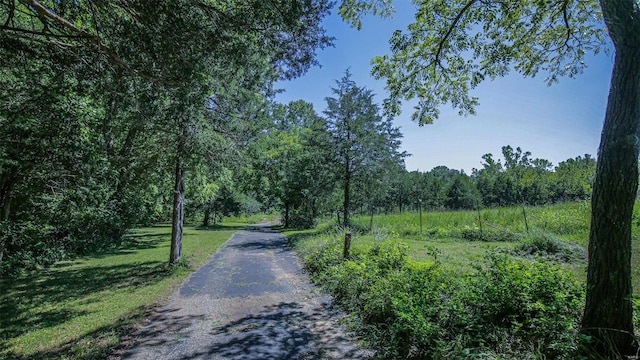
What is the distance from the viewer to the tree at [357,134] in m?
16.9

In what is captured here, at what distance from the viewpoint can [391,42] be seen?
20.6 ft

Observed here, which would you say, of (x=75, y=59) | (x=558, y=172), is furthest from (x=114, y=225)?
(x=558, y=172)

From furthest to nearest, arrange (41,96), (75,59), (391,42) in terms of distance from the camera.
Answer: (391,42)
(41,96)
(75,59)

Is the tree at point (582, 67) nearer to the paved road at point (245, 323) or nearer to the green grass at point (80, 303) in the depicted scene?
the paved road at point (245, 323)

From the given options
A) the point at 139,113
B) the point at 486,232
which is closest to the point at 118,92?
the point at 139,113

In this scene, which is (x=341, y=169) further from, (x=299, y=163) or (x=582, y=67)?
(x=582, y=67)

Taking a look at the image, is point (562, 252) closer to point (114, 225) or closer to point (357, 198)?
point (357, 198)

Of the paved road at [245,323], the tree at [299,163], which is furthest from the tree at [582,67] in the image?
the tree at [299,163]

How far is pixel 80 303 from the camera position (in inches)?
274

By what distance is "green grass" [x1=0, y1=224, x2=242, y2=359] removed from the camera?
470cm

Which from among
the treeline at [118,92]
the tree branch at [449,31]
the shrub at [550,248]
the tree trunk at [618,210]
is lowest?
the shrub at [550,248]

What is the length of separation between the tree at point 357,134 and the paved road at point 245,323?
368 inches

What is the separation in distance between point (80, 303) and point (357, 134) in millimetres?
13591

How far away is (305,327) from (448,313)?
2488 mm
